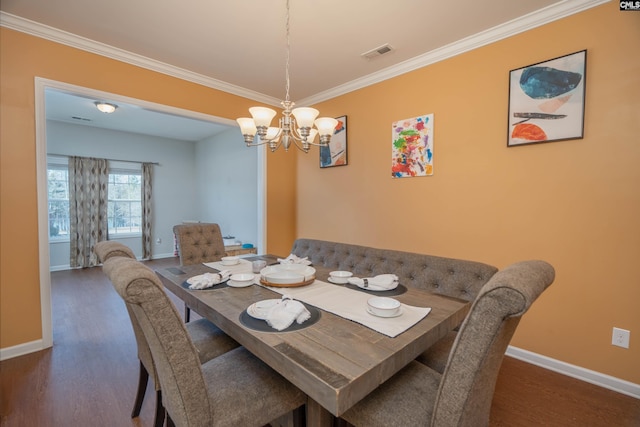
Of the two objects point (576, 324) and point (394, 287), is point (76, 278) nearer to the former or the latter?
point (394, 287)

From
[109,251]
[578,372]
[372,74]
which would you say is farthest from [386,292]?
[372,74]

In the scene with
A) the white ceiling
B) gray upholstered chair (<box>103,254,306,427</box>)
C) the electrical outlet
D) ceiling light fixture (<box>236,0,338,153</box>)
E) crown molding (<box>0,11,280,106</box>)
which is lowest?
the electrical outlet

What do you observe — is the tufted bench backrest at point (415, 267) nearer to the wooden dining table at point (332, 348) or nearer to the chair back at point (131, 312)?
the wooden dining table at point (332, 348)

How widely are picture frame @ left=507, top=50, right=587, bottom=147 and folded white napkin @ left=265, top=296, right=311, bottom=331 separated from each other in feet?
6.85

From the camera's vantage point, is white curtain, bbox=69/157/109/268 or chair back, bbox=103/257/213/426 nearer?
chair back, bbox=103/257/213/426

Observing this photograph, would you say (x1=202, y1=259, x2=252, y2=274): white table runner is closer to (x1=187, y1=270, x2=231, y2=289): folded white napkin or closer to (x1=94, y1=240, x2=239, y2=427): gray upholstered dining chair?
(x1=187, y1=270, x2=231, y2=289): folded white napkin

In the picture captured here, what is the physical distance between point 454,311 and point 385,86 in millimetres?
2442

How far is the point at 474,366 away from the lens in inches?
32.4

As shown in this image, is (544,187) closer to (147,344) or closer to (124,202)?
(147,344)

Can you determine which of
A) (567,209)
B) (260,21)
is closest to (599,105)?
(567,209)

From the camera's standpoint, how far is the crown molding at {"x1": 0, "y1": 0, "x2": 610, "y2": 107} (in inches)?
78.2

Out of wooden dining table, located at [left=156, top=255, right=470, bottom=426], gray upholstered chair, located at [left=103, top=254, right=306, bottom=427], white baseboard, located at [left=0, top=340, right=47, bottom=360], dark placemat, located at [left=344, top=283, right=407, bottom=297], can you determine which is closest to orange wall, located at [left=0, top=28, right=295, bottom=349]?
white baseboard, located at [left=0, top=340, right=47, bottom=360]

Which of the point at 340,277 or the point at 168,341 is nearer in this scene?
the point at 168,341

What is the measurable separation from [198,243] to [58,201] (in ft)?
14.8
